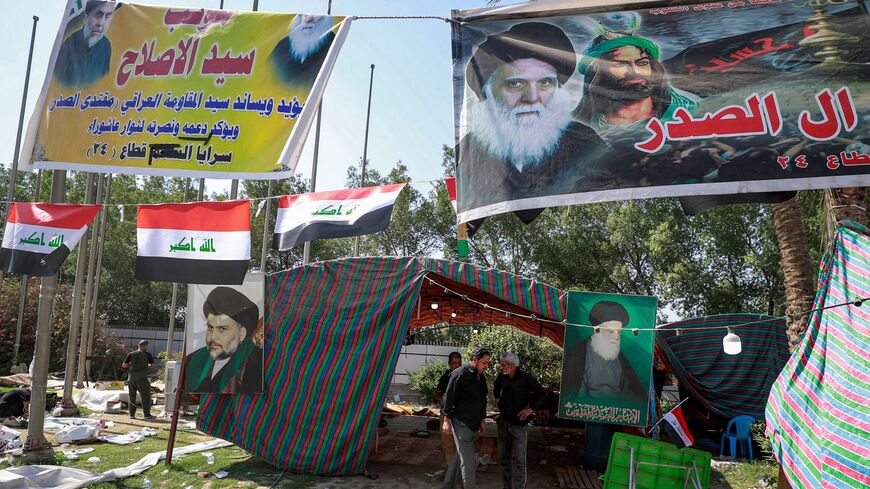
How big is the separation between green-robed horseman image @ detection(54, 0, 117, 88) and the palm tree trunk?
9044 millimetres

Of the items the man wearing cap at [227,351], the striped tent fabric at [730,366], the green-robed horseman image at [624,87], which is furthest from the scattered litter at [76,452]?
the striped tent fabric at [730,366]

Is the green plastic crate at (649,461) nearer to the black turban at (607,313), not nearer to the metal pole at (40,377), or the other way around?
the black turban at (607,313)

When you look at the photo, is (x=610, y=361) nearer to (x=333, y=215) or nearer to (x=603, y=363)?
(x=603, y=363)

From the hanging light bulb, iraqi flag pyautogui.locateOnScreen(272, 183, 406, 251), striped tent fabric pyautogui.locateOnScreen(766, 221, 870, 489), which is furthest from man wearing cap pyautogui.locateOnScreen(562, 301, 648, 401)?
iraqi flag pyautogui.locateOnScreen(272, 183, 406, 251)

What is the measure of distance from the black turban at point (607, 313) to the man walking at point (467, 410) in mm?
1575

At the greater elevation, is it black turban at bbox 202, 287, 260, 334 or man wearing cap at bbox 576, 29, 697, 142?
man wearing cap at bbox 576, 29, 697, 142

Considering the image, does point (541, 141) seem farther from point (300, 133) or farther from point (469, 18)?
point (300, 133)

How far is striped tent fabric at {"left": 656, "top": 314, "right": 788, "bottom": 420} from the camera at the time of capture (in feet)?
33.3

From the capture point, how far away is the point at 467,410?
676cm

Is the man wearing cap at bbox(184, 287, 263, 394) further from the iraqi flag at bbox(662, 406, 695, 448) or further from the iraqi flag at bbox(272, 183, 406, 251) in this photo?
the iraqi flag at bbox(662, 406, 695, 448)

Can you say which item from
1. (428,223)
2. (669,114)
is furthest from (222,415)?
(428,223)

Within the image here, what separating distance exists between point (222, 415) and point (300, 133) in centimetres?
391

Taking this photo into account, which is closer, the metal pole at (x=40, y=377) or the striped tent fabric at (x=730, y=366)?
the metal pole at (x=40, y=377)

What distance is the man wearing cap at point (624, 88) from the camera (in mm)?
5691
